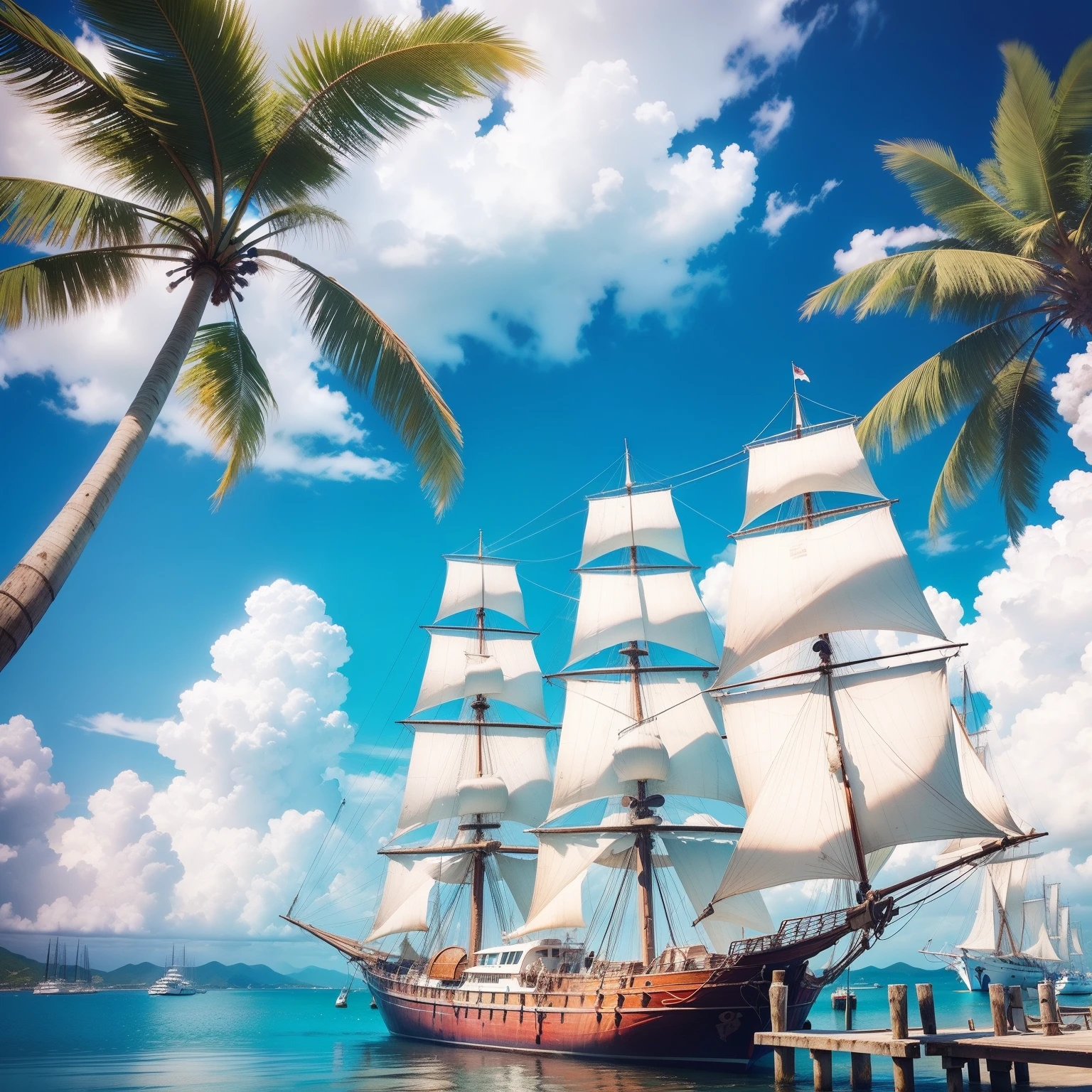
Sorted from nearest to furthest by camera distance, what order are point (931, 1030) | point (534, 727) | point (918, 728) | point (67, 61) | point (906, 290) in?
1. point (67, 61)
2. point (931, 1030)
3. point (906, 290)
4. point (918, 728)
5. point (534, 727)

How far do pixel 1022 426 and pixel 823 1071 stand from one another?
1298 cm

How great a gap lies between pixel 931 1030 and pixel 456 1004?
25.5 metres

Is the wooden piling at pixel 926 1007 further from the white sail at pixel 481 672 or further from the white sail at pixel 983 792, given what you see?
the white sail at pixel 481 672

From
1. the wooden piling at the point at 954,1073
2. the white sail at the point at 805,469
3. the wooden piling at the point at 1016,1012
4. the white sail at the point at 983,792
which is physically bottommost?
the wooden piling at the point at 954,1073

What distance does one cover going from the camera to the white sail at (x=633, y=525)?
157 ft

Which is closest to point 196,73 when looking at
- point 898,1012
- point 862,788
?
point 898,1012

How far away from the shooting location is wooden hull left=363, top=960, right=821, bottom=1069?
26.5m

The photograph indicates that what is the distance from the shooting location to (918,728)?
1084 inches

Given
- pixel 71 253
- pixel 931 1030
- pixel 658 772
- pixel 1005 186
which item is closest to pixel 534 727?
pixel 658 772

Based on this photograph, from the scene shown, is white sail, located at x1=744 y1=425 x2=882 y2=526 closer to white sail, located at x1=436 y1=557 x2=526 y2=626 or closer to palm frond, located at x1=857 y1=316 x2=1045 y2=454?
palm frond, located at x1=857 y1=316 x2=1045 y2=454

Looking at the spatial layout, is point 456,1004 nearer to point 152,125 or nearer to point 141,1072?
point 141,1072

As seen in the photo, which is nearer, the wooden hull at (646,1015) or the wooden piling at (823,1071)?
the wooden piling at (823,1071)

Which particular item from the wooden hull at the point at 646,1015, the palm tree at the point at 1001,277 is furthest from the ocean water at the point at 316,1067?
the palm tree at the point at 1001,277

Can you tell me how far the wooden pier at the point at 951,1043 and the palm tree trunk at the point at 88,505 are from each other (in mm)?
13686
